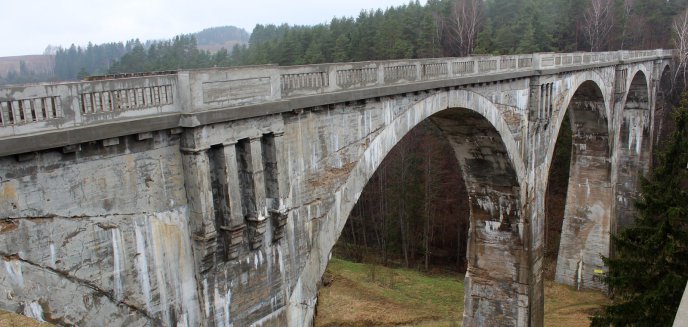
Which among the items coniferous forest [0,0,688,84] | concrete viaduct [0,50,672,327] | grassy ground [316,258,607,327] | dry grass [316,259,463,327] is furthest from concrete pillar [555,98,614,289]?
coniferous forest [0,0,688,84]

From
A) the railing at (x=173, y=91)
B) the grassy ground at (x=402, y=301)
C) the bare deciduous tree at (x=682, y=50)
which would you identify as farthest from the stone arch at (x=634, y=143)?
the railing at (x=173, y=91)

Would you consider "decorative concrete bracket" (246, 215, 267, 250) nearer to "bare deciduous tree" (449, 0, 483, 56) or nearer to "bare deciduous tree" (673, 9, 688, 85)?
"bare deciduous tree" (673, 9, 688, 85)

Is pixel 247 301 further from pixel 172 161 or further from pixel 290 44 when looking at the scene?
pixel 290 44

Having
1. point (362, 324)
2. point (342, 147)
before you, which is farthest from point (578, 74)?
point (342, 147)

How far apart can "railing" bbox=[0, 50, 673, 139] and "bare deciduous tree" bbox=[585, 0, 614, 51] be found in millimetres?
40082

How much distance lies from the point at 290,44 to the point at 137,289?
179 ft

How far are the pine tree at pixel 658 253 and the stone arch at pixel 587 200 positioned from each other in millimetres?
11885

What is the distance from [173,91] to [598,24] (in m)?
47.4

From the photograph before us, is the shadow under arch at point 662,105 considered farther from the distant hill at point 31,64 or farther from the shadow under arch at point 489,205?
the distant hill at point 31,64

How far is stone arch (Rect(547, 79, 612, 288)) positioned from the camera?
85.8 ft

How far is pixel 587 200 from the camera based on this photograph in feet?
89.4

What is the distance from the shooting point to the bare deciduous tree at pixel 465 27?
149 ft

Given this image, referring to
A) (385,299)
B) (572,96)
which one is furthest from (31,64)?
(572,96)

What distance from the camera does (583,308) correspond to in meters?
23.9
